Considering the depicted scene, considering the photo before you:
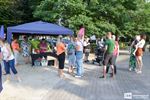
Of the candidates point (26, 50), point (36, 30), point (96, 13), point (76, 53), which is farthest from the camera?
point (96, 13)

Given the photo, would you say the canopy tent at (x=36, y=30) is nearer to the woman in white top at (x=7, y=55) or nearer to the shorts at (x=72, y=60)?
the shorts at (x=72, y=60)

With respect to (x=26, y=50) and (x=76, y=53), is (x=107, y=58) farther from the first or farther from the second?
(x=26, y=50)

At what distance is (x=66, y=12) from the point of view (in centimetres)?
3472

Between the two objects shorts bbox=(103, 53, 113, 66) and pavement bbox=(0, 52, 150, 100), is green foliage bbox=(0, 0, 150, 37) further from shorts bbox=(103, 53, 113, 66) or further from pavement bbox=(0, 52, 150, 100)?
pavement bbox=(0, 52, 150, 100)

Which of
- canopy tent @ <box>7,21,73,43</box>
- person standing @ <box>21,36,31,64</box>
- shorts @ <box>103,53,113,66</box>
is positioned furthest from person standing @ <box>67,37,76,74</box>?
person standing @ <box>21,36,31,64</box>

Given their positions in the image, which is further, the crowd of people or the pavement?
the crowd of people

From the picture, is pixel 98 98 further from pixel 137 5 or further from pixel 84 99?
pixel 137 5

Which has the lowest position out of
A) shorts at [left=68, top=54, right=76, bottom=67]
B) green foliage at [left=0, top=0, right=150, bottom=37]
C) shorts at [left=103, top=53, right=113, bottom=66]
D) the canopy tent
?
shorts at [left=68, top=54, right=76, bottom=67]

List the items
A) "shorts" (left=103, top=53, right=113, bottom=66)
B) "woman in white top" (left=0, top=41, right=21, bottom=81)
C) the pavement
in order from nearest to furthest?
the pavement, "woman in white top" (left=0, top=41, right=21, bottom=81), "shorts" (left=103, top=53, right=113, bottom=66)

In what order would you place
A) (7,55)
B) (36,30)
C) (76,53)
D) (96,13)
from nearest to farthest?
(7,55), (76,53), (36,30), (96,13)

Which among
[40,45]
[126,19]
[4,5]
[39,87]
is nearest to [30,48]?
[40,45]

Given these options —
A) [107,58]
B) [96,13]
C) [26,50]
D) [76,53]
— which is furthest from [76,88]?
[96,13]

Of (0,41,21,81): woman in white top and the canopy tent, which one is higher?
the canopy tent

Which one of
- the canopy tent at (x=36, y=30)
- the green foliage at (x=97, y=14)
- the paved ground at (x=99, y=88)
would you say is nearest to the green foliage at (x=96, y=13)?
the green foliage at (x=97, y=14)
